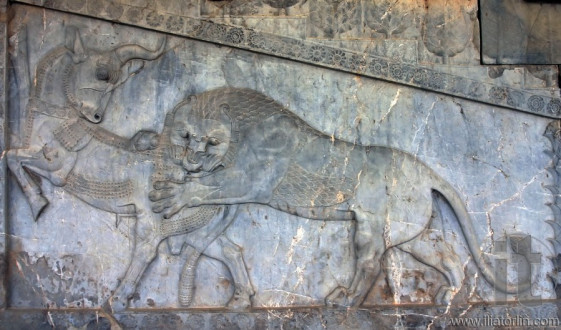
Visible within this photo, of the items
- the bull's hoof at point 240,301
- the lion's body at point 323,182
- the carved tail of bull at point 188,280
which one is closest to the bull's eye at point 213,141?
the lion's body at point 323,182

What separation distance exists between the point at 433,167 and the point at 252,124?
5.07ft

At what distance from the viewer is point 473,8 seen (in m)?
5.73

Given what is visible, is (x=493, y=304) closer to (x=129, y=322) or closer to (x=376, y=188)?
(x=376, y=188)

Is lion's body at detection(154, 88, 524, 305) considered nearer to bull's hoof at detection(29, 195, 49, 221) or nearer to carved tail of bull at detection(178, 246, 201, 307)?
carved tail of bull at detection(178, 246, 201, 307)

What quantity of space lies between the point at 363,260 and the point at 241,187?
1159 millimetres

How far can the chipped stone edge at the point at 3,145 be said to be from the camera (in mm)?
5398

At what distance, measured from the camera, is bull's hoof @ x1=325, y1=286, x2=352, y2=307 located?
5.48 meters

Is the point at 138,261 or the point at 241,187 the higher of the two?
the point at 241,187

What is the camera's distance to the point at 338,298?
216 inches

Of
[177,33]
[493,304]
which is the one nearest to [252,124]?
[177,33]

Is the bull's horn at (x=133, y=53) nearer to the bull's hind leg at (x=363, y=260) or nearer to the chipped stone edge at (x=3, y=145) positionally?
the chipped stone edge at (x=3, y=145)

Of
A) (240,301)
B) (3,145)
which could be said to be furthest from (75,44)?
(240,301)

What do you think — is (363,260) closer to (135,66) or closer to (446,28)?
(446,28)

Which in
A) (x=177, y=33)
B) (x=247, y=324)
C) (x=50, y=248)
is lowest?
(x=247, y=324)
